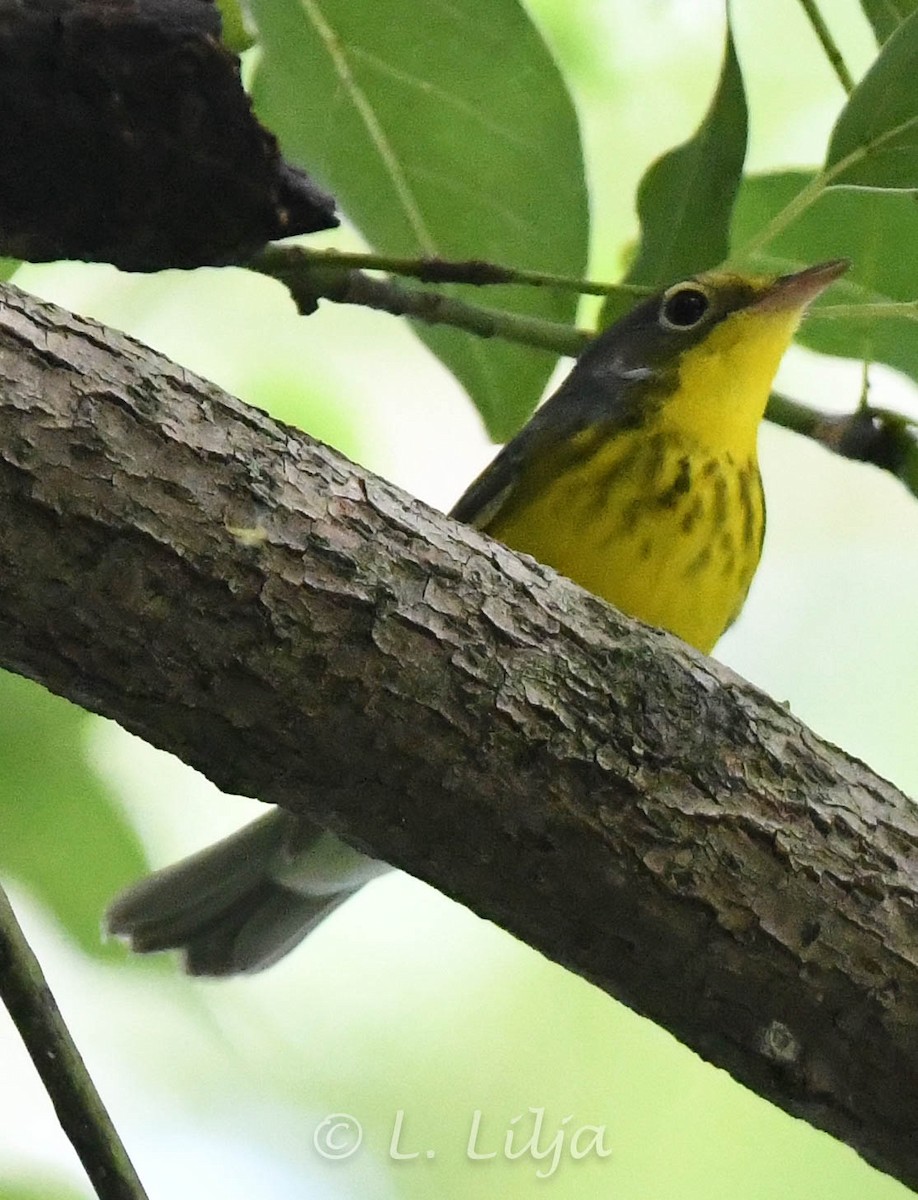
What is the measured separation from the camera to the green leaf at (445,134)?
2305 mm

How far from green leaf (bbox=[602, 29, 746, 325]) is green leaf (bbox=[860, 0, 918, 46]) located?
0.85 ft

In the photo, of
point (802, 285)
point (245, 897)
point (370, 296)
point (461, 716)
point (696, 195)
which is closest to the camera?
point (461, 716)

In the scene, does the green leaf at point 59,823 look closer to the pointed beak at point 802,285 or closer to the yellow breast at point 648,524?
the yellow breast at point 648,524

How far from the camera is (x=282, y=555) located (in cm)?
149

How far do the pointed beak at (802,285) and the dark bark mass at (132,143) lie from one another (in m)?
0.81

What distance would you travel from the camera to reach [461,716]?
5.06 feet

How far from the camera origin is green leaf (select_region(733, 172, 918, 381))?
251 cm

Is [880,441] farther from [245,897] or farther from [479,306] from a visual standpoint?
[245,897]

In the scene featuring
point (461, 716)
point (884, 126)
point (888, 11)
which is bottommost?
point (461, 716)

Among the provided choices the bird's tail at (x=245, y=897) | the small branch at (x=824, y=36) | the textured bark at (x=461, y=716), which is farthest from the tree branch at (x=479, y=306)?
the bird's tail at (x=245, y=897)

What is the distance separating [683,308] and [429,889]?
59.2 inches

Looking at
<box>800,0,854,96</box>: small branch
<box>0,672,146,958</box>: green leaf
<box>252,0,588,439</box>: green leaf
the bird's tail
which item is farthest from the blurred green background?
<box>800,0,854,96</box>: small branch

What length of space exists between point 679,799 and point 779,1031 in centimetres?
28

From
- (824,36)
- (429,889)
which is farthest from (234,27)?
(429,889)
